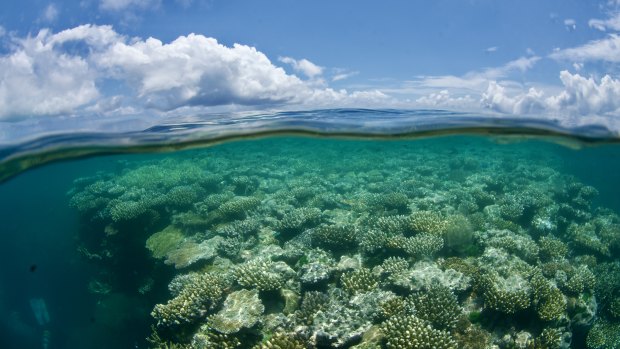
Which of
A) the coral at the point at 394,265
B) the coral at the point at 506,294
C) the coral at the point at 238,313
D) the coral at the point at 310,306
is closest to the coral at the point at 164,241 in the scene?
the coral at the point at 238,313

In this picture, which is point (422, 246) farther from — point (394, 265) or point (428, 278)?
point (428, 278)

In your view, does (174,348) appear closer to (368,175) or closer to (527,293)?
(527,293)

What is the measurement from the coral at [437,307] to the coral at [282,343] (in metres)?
2.35

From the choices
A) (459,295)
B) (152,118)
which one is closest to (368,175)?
(152,118)

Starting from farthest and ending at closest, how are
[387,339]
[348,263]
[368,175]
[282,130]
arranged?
[368,175]
[282,130]
[348,263]
[387,339]

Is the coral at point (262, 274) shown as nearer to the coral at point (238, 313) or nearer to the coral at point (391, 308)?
the coral at point (238, 313)

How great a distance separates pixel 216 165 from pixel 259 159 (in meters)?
4.72

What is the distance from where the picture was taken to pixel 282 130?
54.5 ft

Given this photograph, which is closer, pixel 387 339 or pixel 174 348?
pixel 387 339

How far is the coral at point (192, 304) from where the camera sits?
6977mm

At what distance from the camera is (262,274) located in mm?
7324

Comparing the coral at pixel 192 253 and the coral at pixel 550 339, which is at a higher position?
the coral at pixel 192 253

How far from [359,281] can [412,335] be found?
195 cm

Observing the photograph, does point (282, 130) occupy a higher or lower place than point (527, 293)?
higher
